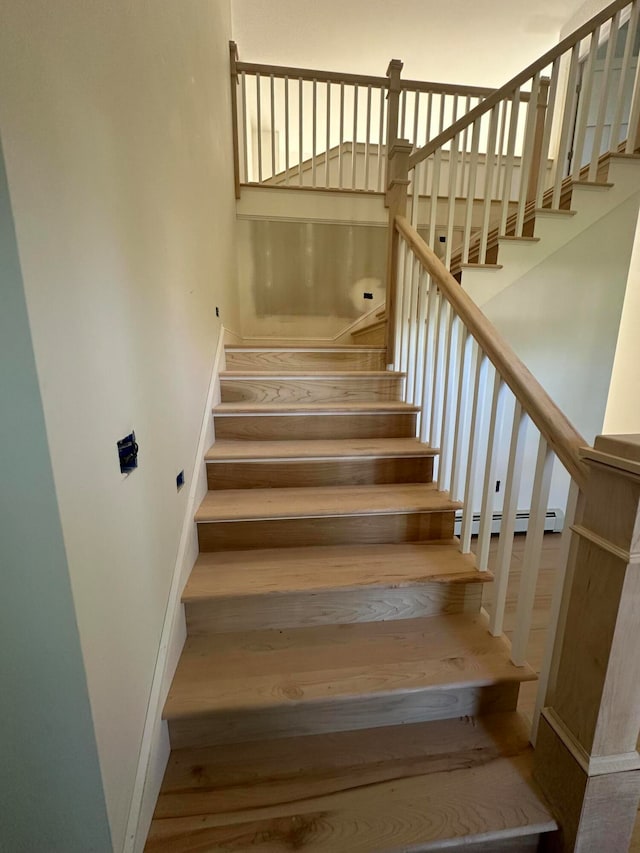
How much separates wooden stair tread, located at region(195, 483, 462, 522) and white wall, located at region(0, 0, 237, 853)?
0.22 metres

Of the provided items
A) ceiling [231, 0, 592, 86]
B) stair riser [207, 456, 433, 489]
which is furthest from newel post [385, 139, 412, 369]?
ceiling [231, 0, 592, 86]

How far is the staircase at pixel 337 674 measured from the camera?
34.8 inches

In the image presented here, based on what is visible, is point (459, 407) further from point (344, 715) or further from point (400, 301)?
point (344, 715)

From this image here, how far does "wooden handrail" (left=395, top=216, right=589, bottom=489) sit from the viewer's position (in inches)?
34.4

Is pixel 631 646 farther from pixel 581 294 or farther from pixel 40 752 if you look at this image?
pixel 581 294

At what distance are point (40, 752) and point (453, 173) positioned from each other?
2707mm

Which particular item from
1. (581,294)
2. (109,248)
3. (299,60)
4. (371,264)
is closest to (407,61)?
(299,60)

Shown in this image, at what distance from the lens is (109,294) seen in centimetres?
78

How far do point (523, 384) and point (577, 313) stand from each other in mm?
1757

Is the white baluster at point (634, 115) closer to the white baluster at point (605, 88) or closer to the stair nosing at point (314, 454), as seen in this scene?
the white baluster at point (605, 88)

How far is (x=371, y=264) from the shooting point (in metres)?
3.33

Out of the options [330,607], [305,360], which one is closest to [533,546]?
[330,607]

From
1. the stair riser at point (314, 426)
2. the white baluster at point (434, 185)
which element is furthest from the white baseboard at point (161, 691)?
the white baluster at point (434, 185)

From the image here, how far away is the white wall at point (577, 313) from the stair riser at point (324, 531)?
125cm
